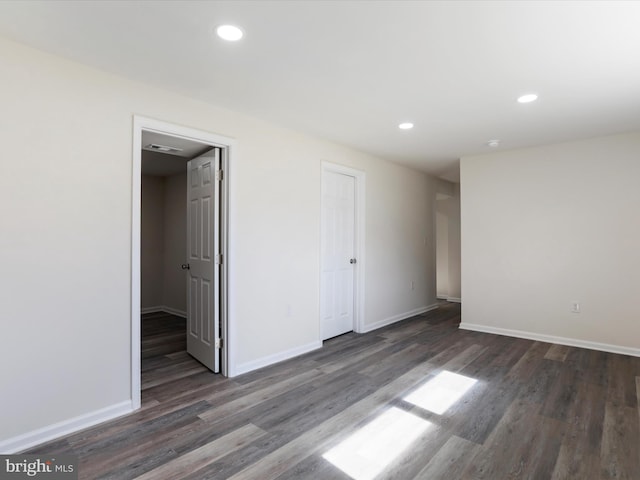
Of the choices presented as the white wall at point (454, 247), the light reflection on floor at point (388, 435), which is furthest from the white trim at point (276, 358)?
the white wall at point (454, 247)

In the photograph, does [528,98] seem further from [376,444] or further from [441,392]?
[376,444]

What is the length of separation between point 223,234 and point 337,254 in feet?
5.57

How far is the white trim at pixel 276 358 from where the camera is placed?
10.3 ft

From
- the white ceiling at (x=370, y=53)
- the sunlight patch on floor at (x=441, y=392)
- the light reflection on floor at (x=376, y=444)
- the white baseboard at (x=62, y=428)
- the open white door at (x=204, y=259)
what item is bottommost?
the light reflection on floor at (x=376, y=444)

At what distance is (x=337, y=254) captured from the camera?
4328 mm

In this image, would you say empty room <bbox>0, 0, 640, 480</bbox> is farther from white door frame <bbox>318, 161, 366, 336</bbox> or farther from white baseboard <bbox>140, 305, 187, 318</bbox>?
white baseboard <bbox>140, 305, 187, 318</bbox>

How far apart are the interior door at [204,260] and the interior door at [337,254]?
1340 mm

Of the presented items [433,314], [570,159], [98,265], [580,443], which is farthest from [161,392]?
[570,159]

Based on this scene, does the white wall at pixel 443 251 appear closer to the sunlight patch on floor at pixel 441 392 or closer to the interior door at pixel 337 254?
the interior door at pixel 337 254

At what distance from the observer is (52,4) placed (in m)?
1.66

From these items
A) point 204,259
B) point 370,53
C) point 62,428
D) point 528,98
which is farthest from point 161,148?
point 528,98

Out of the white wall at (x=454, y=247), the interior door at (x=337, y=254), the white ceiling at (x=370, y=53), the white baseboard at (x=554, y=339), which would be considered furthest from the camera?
the white wall at (x=454, y=247)

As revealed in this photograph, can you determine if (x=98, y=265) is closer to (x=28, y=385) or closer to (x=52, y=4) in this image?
(x=28, y=385)

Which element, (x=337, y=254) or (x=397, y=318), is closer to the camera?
(x=337, y=254)
